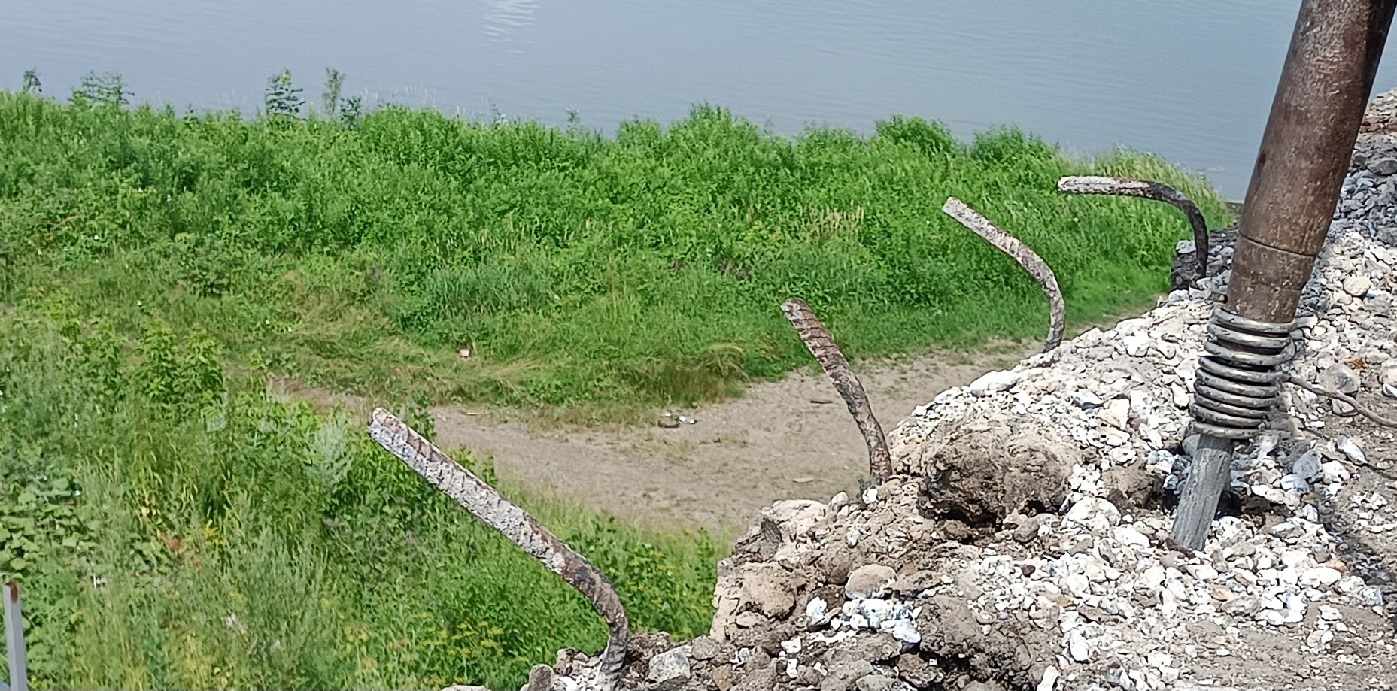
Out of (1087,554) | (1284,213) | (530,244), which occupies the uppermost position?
(1284,213)

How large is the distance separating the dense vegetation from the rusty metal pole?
2.27m

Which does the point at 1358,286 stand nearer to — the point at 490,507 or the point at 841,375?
the point at 841,375

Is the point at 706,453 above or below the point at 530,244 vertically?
below

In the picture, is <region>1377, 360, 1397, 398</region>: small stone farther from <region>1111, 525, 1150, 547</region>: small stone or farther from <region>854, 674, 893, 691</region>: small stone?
<region>854, 674, 893, 691</region>: small stone

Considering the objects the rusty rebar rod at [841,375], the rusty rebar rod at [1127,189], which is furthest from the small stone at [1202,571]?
the rusty rebar rod at [1127,189]

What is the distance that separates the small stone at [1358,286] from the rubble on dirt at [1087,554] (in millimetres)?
44

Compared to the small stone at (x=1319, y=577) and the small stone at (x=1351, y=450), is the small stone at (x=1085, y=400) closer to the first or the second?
the small stone at (x=1351, y=450)

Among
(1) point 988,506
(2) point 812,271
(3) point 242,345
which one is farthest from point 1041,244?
(1) point 988,506

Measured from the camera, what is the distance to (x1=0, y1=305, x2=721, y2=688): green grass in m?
4.05

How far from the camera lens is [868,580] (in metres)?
2.75

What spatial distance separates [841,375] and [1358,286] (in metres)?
1.54

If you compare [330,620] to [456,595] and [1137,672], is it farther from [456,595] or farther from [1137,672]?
[1137,672]

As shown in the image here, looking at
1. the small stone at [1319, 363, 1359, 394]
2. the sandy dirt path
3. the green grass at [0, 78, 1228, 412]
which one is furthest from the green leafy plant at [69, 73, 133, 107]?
the small stone at [1319, 363, 1359, 394]

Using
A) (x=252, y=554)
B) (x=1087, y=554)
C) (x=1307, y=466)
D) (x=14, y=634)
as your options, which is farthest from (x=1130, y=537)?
(x=252, y=554)
